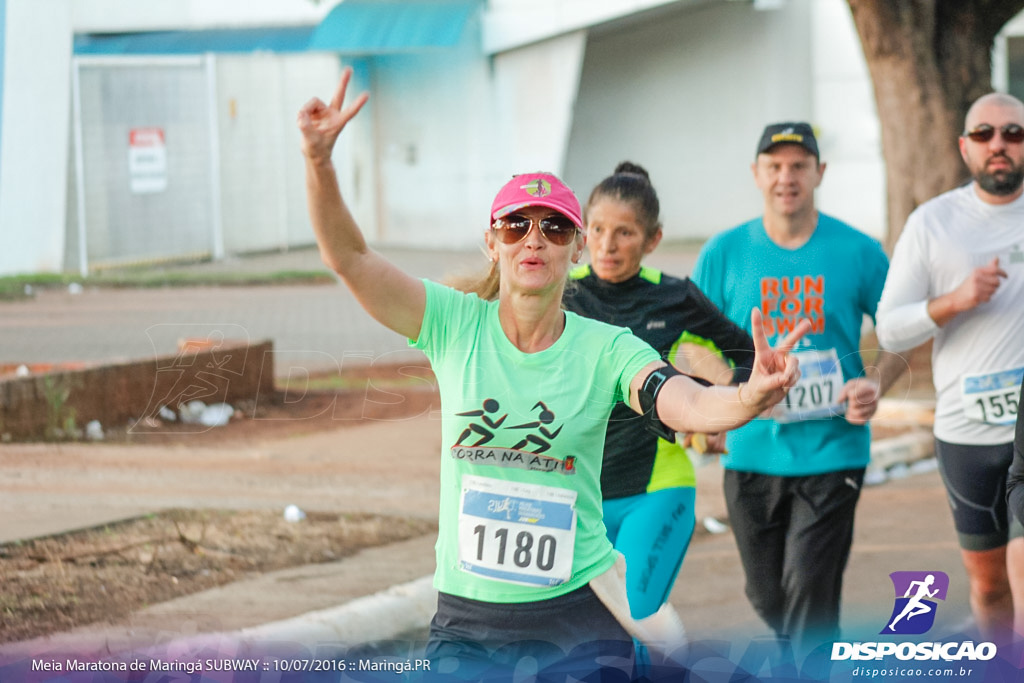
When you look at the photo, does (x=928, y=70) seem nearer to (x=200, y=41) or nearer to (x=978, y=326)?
(x=978, y=326)

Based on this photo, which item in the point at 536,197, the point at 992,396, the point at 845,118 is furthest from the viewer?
the point at 845,118

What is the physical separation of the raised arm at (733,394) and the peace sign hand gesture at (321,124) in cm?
88

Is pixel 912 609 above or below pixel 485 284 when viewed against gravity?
below

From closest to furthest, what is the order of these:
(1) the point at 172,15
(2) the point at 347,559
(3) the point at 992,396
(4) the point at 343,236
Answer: (4) the point at 343,236
(3) the point at 992,396
(2) the point at 347,559
(1) the point at 172,15

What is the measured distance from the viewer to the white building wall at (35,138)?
58.6 ft

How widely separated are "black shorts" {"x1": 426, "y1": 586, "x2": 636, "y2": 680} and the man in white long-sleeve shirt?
2227 mm

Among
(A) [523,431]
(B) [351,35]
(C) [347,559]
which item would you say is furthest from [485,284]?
(B) [351,35]

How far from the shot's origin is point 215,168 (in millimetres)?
20188

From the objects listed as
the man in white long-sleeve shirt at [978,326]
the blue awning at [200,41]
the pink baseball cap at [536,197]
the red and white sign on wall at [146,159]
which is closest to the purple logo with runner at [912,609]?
the man in white long-sleeve shirt at [978,326]

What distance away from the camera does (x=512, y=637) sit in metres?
3.17

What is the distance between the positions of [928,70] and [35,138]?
12.1m

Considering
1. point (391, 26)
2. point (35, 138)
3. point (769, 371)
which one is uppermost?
point (391, 26)

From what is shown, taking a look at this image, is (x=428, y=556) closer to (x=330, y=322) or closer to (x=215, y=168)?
(x=330, y=322)

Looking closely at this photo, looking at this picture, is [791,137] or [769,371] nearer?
[769,371]
